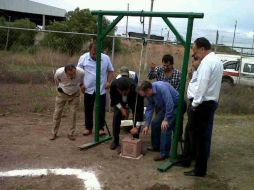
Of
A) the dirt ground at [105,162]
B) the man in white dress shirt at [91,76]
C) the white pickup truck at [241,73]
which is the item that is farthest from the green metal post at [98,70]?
the white pickup truck at [241,73]

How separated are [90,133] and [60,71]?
1.50 metres

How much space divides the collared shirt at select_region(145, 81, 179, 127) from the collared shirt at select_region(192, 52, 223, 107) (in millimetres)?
820

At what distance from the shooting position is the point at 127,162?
625 centimetres

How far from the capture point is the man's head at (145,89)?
6026mm

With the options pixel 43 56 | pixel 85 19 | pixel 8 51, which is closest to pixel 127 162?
pixel 43 56

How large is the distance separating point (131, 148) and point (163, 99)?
3.19 ft

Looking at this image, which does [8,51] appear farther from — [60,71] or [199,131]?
[199,131]

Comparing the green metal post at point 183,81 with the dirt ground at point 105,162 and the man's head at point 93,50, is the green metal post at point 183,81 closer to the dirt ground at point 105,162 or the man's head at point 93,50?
the dirt ground at point 105,162

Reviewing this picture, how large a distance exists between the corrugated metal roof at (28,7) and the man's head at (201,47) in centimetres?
3592

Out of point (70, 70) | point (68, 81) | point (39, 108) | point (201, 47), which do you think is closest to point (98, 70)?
point (70, 70)

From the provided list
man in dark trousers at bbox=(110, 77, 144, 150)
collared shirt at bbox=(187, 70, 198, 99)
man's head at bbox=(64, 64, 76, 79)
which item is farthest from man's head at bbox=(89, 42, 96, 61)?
collared shirt at bbox=(187, 70, 198, 99)

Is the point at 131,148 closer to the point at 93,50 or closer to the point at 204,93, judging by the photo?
the point at 204,93

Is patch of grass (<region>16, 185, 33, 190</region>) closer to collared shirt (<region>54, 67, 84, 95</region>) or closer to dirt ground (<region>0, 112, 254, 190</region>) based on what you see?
dirt ground (<region>0, 112, 254, 190</region>)

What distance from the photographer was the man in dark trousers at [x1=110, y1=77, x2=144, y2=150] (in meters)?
6.48
